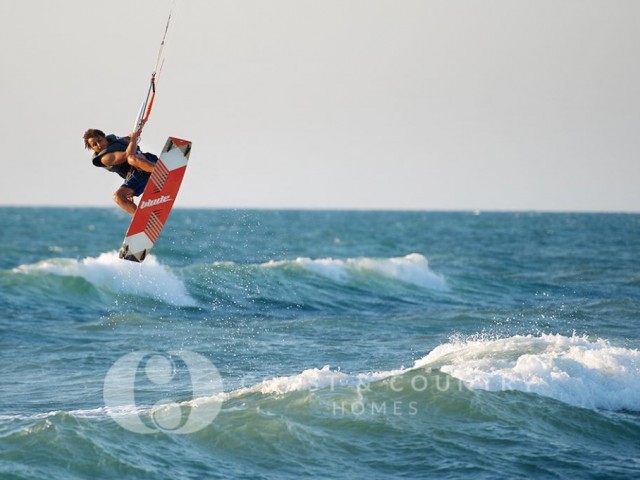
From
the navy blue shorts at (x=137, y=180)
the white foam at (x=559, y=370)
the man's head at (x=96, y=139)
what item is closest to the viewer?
the man's head at (x=96, y=139)

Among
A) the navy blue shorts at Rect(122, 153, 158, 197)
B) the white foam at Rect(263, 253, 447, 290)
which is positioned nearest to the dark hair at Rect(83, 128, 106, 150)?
the navy blue shorts at Rect(122, 153, 158, 197)

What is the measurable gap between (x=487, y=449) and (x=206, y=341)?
877 centimetres

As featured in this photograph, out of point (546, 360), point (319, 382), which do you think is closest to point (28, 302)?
point (319, 382)

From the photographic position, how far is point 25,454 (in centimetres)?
1023

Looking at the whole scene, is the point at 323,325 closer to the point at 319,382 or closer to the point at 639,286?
the point at 319,382

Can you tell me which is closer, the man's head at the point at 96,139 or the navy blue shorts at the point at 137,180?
the man's head at the point at 96,139

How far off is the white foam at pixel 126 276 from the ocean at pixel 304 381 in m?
0.11

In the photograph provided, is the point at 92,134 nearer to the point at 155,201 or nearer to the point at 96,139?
the point at 96,139

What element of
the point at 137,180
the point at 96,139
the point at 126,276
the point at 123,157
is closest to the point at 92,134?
the point at 96,139

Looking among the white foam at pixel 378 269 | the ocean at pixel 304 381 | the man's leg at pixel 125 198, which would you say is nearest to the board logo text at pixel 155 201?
the man's leg at pixel 125 198

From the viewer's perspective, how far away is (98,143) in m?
12.2

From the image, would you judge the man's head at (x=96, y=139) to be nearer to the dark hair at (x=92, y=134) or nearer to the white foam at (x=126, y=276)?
the dark hair at (x=92, y=134)

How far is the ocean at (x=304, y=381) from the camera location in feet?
33.8

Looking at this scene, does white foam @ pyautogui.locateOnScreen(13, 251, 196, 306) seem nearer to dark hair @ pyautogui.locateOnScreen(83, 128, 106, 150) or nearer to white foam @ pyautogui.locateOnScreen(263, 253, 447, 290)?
white foam @ pyautogui.locateOnScreen(263, 253, 447, 290)
